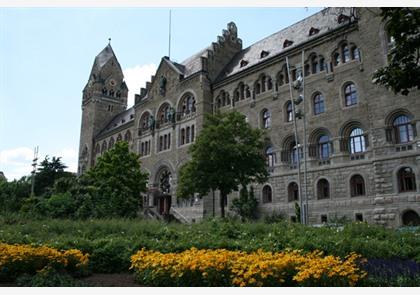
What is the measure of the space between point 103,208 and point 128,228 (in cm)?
1118

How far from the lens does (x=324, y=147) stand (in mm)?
27734

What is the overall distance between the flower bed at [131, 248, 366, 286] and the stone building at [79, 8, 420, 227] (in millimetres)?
14144

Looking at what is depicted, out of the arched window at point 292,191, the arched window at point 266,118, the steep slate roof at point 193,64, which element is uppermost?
the steep slate roof at point 193,64

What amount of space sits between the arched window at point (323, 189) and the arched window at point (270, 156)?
4573 mm

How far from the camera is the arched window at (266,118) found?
3206cm

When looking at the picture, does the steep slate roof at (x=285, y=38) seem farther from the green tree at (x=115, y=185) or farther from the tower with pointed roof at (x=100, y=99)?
the tower with pointed roof at (x=100, y=99)

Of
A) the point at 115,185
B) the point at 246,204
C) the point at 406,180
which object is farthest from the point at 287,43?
the point at 115,185

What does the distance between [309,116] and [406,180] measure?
889 cm

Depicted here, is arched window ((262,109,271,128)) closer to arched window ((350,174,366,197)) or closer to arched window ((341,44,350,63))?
arched window ((341,44,350,63))

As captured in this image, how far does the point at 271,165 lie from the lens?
31.0 m

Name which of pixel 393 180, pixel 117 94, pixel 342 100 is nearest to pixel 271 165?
pixel 342 100

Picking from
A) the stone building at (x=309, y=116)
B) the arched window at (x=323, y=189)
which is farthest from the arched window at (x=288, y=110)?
the arched window at (x=323, y=189)

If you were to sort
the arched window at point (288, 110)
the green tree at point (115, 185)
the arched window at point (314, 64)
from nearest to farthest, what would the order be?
the green tree at point (115, 185) < the arched window at point (314, 64) < the arched window at point (288, 110)

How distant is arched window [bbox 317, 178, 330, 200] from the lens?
2700 cm
